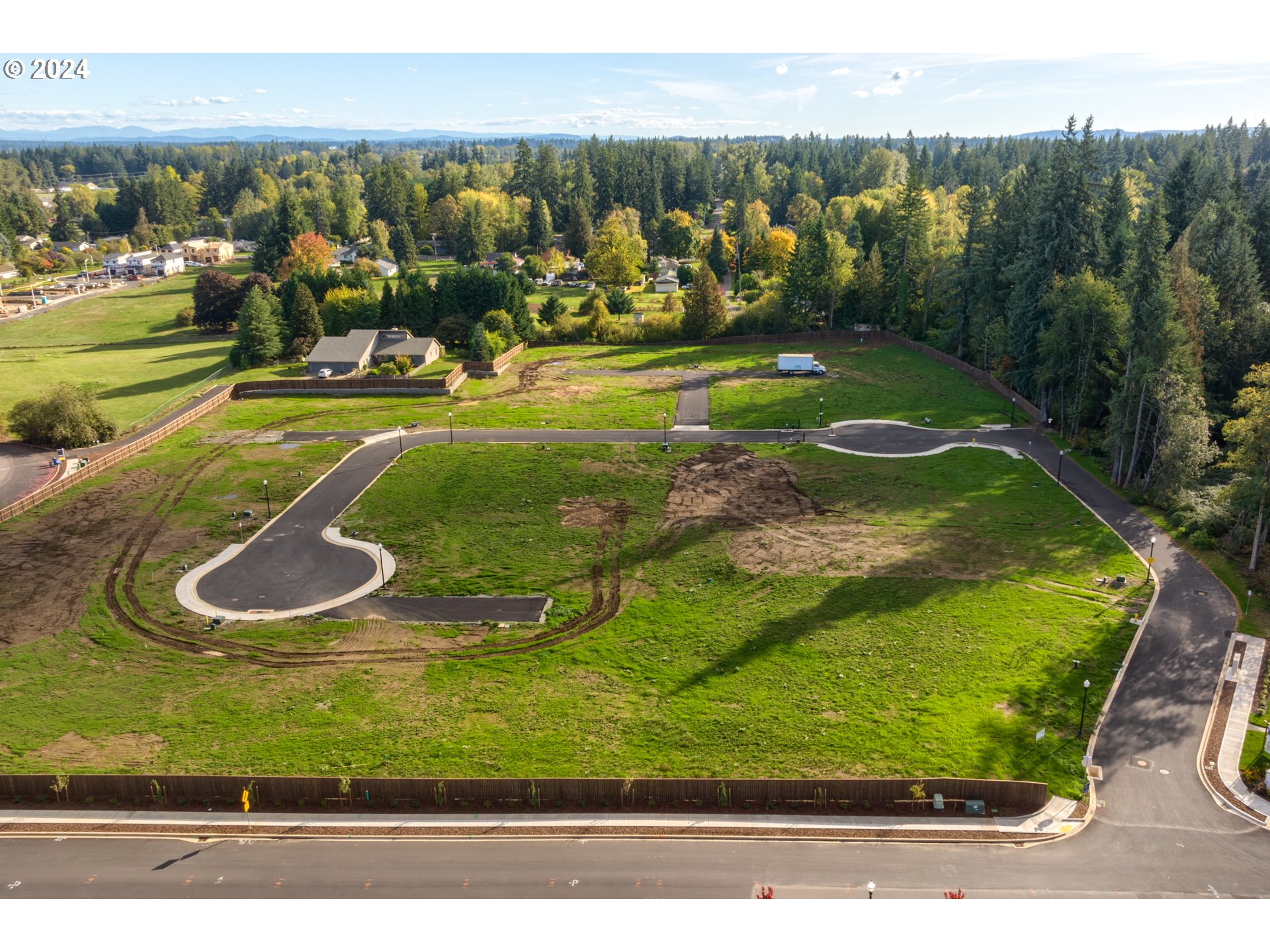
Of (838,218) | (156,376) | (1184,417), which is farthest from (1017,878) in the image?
(838,218)

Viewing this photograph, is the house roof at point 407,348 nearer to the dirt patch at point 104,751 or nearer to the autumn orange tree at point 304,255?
the autumn orange tree at point 304,255

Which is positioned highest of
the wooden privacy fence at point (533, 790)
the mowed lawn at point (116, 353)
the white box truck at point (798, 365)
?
the white box truck at point (798, 365)

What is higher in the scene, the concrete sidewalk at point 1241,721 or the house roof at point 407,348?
the house roof at point 407,348

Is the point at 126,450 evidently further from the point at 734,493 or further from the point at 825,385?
the point at 825,385

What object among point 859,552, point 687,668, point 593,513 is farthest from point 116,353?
point 859,552

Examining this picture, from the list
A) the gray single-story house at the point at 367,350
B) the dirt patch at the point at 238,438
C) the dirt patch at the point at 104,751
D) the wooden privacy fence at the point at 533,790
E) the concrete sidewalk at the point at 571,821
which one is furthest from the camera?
the gray single-story house at the point at 367,350

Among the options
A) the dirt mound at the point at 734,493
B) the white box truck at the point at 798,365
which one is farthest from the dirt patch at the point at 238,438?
the white box truck at the point at 798,365
